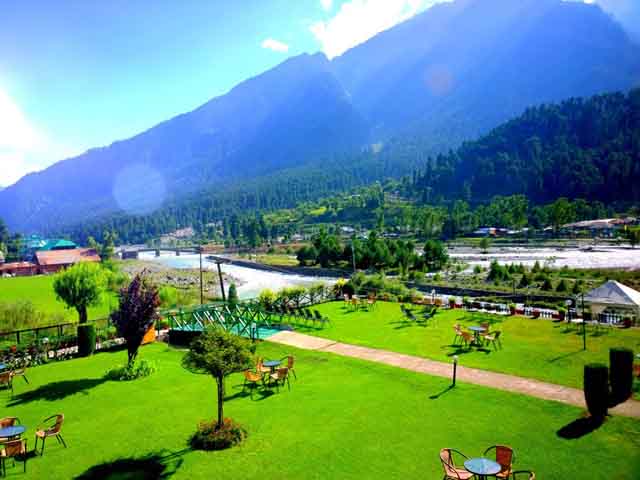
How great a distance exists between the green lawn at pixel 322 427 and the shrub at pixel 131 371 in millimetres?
376

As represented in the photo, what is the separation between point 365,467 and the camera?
8.55 metres

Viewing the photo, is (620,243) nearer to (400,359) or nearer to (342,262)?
(342,262)

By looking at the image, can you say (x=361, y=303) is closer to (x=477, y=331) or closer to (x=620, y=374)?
(x=477, y=331)

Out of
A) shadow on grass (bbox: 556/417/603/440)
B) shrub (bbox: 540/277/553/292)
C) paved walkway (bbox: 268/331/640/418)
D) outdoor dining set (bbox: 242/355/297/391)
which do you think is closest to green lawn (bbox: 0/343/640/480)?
shadow on grass (bbox: 556/417/603/440)

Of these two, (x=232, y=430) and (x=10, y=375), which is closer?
(x=232, y=430)

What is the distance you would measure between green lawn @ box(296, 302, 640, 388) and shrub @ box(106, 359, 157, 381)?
25.1 ft

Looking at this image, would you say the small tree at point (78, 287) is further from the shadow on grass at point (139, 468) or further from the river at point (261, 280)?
the river at point (261, 280)

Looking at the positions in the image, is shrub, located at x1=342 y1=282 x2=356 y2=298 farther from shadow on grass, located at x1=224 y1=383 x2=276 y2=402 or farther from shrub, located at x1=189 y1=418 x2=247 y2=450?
Answer: shrub, located at x1=189 y1=418 x2=247 y2=450

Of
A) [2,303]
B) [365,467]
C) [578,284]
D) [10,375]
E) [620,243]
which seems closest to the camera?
[365,467]

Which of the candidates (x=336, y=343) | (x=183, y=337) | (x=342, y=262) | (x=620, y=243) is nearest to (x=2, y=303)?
(x=183, y=337)

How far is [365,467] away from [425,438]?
179 cm

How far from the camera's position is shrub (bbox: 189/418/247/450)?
9.49 metres

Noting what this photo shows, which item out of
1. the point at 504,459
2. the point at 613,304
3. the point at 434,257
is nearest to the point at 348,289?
the point at 613,304

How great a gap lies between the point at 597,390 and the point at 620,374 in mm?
1465
